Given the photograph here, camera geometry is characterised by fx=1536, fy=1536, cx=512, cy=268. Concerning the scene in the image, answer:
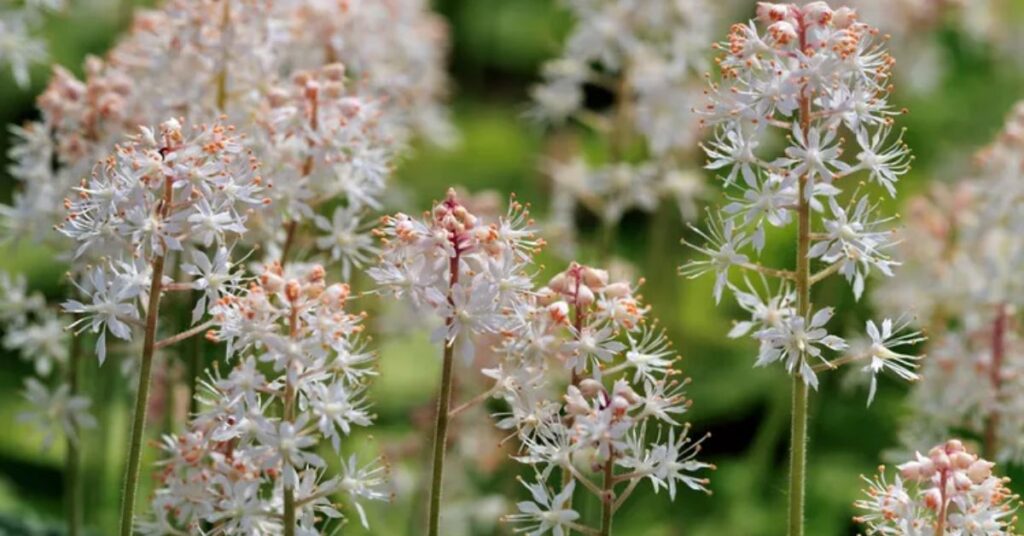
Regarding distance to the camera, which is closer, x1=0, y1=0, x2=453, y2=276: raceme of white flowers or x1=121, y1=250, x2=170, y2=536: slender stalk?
x1=121, y1=250, x2=170, y2=536: slender stalk

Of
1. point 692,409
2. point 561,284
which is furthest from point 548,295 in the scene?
point 692,409

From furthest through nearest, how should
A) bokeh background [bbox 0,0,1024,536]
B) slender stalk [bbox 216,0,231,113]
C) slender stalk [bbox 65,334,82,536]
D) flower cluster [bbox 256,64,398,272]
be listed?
bokeh background [bbox 0,0,1024,536] → slender stalk [bbox 65,334,82,536] → slender stalk [bbox 216,0,231,113] → flower cluster [bbox 256,64,398,272]

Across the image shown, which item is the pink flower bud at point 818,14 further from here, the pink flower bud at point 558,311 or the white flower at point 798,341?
the pink flower bud at point 558,311

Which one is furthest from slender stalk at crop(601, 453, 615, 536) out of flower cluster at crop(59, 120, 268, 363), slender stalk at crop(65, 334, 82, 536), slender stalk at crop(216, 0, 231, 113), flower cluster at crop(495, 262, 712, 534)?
slender stalk at crop(65, 334, 82, 536)

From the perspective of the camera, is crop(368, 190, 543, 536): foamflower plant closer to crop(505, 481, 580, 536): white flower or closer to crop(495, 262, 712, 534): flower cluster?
crop(495, 262, 712, 534): flower cluster

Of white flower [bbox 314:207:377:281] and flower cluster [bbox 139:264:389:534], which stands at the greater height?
white flower [bbox 314:207:377:281]

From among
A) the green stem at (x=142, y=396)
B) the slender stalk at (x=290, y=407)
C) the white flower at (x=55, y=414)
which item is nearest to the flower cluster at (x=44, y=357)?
the white flower at (x=55, y=414)
